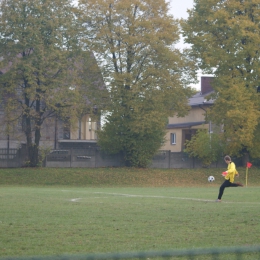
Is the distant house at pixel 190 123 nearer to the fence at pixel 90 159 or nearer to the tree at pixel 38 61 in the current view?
the fence at pixel 90 159

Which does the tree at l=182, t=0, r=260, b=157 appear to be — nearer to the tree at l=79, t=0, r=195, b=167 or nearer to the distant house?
the tree at l=79, t=0, r=195, b=167

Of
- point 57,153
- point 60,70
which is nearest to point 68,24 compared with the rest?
point 60,70

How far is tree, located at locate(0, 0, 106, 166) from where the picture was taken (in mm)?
43031

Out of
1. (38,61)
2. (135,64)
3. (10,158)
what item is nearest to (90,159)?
(10,158)

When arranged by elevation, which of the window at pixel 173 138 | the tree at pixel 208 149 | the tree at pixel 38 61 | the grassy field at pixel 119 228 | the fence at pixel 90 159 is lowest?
the grassy field at pixel 119 228

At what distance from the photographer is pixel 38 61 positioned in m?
Answer: 43.3

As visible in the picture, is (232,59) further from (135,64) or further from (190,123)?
(190,123)

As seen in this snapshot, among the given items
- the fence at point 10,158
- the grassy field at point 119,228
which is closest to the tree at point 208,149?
the fence at point 10,158

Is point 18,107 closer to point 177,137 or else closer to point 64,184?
point 64,184

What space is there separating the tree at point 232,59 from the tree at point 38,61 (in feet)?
34.3

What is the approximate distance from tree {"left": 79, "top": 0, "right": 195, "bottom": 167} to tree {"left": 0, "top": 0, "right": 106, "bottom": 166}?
2.02 m

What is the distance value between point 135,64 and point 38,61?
26.6 ft

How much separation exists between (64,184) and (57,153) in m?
6.62

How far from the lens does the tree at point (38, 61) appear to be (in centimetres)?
4303
